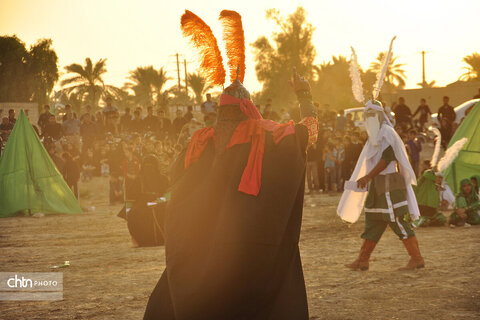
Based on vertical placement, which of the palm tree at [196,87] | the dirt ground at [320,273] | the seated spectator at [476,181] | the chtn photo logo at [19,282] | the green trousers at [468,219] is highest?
the palm tree at [196,87]

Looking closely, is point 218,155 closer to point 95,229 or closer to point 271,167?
point 271,167

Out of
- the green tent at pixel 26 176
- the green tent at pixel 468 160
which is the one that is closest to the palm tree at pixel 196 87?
the green tent at pixel 26 176

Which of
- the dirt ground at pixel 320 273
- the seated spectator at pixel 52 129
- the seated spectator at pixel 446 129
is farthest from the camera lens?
the seated spectator at pixel 446 129

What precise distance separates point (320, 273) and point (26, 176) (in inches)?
419

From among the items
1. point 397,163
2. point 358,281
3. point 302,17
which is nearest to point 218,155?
point 358,281

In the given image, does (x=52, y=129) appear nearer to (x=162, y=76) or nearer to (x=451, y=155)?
(x=451, y=155)

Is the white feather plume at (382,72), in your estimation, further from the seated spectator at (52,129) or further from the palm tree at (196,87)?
the palm tree at (196,87)

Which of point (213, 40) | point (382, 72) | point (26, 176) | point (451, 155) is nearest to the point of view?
point (213, 40)

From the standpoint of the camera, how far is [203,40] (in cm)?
497

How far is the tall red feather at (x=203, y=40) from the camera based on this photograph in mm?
4930

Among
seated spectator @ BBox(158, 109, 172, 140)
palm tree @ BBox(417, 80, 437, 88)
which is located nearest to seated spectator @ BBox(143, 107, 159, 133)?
seated spectator @ BBox(158, 109, 172, 140)

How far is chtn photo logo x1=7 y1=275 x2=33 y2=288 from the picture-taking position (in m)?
7.83

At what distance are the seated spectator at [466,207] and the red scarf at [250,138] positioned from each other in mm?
8870

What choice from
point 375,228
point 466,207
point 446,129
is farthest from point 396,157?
point 446,129
